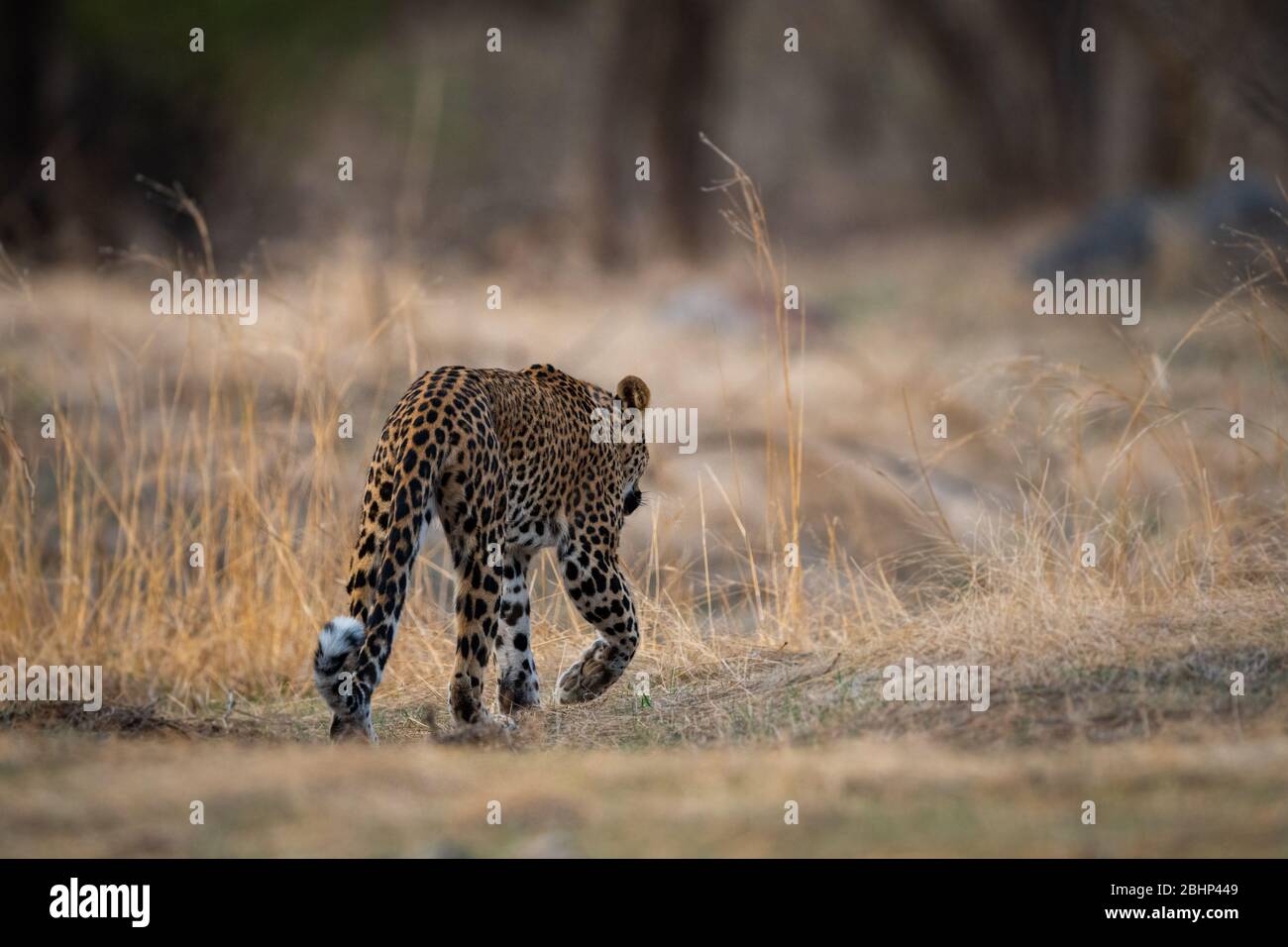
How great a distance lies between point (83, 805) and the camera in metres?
5.14

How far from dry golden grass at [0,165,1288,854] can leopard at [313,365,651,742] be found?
0.31 m

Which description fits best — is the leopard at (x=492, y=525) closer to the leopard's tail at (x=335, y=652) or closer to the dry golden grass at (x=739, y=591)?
the leopard's tail at (x=335, y=652)

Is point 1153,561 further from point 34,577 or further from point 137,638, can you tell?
point 34,577

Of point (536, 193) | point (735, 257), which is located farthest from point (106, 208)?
point (536, 193)

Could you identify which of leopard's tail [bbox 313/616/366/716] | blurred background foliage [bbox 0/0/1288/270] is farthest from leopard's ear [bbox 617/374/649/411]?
blurred background foliage [bbox 0/0/1288/270]

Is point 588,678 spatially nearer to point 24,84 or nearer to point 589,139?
point 24,84

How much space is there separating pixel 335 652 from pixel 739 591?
177 inches

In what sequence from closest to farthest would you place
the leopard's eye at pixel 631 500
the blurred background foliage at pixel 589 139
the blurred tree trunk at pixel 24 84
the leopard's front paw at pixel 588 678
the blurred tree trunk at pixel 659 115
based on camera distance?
the leopard's front paw at pixel 588 678, the leopard's eye at pixel 631 500, the blurred background foliage at pixel 589 139, the blurred tree trunk at pixel 24 84, the blurred tree trunk at pixel 659 115

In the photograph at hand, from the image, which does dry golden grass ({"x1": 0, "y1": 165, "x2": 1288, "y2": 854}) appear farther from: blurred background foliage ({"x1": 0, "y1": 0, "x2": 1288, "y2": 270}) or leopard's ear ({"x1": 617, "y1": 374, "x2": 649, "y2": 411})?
blurred background foliage ({"x1": 0, "y1": 0, "x2": 1288, "y2": 270})

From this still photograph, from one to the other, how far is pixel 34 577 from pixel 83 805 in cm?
404

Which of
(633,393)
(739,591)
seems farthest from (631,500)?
(739,591)

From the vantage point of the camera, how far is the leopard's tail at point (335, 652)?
19.3ft

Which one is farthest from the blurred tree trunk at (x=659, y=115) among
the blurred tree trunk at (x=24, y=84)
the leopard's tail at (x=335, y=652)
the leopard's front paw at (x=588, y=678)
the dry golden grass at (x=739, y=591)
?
the leopard's tail at (x=335, y=652)

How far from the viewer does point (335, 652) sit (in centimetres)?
589
